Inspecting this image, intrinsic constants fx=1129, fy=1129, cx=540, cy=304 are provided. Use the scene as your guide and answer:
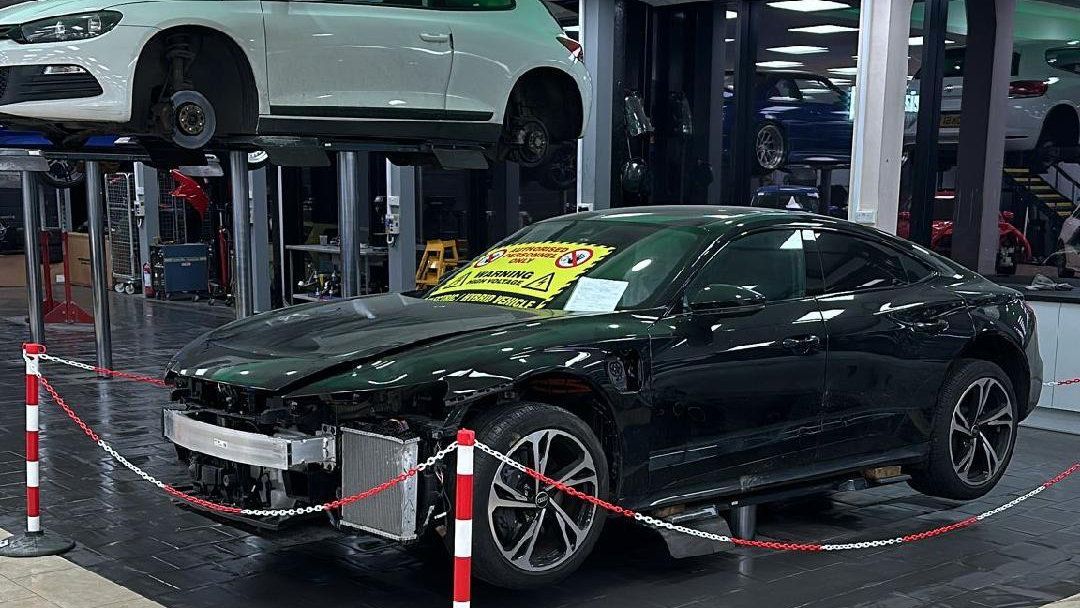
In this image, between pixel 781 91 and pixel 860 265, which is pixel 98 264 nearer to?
pixel 860 265

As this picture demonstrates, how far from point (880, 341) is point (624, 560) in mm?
1535

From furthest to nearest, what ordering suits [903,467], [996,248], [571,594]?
[996,248] → [903,467] → [571,594]

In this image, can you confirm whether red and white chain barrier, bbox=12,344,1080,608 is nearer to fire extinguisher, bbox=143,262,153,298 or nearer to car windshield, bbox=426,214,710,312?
car windshield, bbox=426,214,710,312

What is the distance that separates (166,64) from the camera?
666 centimetres

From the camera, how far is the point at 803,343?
4836mm

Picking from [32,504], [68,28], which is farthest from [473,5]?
[32,504]

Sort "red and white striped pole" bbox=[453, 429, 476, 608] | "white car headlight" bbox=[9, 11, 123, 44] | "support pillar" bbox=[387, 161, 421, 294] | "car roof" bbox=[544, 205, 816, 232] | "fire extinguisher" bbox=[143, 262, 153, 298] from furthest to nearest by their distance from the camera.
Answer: "fire extinguisher" bbox=[143, 262, 153, 298], "support pillar" bbox=[387, 161, 421, 294], "white car headlight" bbox=[9, 11, 123, 44], "car roof" bbox=[544, 205, 816, 232], "red and white striped pole" bbox=[453, 429, 476, 608]

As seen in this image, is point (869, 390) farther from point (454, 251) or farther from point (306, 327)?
point (454, 251)

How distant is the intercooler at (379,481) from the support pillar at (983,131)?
812 centimetres

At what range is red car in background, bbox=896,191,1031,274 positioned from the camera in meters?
10.5

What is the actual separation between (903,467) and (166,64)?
4.69 m

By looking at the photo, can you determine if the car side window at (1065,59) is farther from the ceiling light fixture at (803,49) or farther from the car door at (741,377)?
the car door at (741,377)

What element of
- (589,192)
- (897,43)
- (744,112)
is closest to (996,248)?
(897,43)

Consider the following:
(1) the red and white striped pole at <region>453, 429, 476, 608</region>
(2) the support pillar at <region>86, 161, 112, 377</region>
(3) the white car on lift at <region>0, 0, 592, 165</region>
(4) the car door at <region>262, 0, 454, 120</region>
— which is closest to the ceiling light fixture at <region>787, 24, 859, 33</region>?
(3) the white car on lift at <region>0, 0, 592, 165</region>
